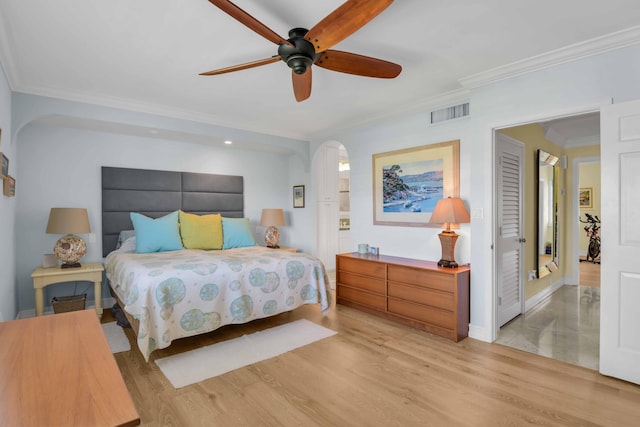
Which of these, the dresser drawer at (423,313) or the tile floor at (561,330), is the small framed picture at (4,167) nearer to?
the dresser drawer at (423,313)

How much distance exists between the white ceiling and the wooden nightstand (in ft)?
5.96

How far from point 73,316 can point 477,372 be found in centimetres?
263

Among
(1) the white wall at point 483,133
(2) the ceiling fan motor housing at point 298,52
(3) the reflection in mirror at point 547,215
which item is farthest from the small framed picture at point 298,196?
(2) the ceiling fan motor housing at point 298,52

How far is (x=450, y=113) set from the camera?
3.56 metres

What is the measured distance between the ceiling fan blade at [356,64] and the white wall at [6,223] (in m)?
2.69

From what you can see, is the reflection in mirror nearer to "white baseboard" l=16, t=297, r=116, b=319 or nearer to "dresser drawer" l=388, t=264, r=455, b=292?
"dresser drawer" l=388, t=264, r=455, b=292

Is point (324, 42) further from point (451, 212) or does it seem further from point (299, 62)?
point (451, 212)

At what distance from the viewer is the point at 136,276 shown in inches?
109

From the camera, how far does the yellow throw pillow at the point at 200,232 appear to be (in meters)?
4.20

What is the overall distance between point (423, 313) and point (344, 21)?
275cm

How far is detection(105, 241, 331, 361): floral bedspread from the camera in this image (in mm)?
2641

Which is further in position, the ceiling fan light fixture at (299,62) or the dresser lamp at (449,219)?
the dresser lamp at (449,219)

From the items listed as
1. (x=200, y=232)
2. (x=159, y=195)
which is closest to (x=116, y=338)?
(x=200, y=232)

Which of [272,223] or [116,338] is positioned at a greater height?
[272,223]
